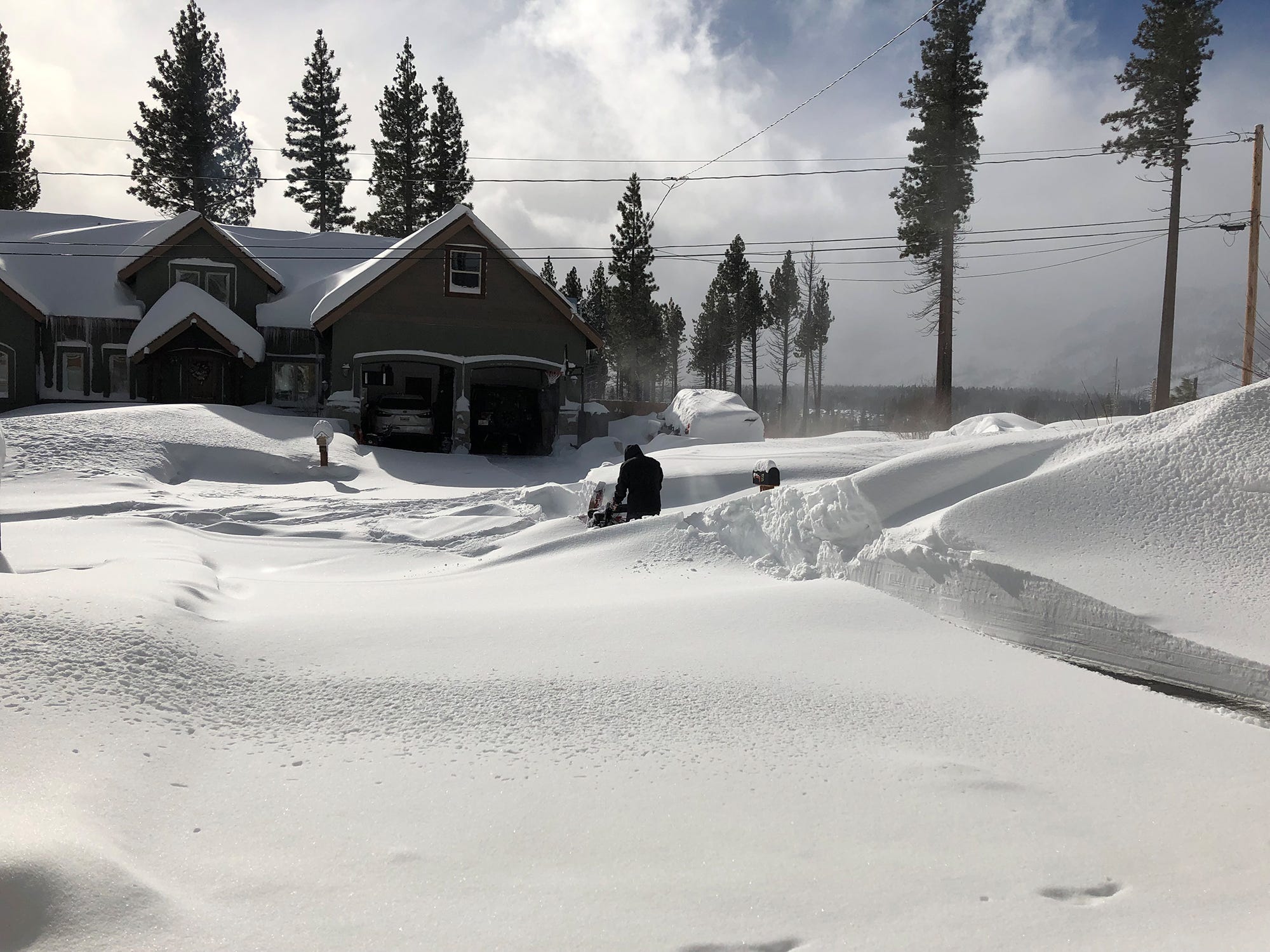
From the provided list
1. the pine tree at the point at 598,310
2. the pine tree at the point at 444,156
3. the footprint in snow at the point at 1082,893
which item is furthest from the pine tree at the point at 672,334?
the footprint in snow at the point at 1082,893

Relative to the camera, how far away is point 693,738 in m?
3.29

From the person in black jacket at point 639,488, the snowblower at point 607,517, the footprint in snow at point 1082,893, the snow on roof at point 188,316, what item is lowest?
the footprint in snow at point 1082,893

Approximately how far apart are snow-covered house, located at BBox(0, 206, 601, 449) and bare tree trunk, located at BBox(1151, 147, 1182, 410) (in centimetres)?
1667

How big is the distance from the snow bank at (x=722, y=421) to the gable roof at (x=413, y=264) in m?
3.61

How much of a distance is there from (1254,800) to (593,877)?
2.50m

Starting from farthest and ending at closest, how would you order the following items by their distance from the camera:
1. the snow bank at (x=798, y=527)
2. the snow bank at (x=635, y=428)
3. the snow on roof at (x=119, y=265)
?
the snow bank at (x=635, y=428) < the snow on roof at (x=119, y=265) < the snow bank at (x=798, y=527)

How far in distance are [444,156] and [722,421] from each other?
2589cm

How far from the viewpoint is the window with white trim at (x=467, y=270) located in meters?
22.9

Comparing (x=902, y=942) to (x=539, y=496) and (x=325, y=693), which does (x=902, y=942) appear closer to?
(x=325, y=693)

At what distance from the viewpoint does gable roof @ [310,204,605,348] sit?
70.8 ft

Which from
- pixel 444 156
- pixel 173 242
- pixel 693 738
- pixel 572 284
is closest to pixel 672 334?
pixel 572 284

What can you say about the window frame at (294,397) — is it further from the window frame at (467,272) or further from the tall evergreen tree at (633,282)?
the tall evergreen tree at (633,282)

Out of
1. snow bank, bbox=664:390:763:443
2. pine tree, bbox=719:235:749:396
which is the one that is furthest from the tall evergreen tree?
snow bank, bbox=664:390:763:443

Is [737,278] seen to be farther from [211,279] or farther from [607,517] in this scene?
[607,517]
